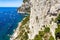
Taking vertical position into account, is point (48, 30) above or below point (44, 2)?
below

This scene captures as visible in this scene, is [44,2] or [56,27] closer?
[56,27]

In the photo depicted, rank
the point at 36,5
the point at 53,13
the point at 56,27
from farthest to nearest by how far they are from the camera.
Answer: the point at 36,5 → the point at 53,13 → the point at 56,27

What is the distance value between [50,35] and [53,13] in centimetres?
Result: 369

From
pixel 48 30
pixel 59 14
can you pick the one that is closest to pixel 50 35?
pixel 48 30

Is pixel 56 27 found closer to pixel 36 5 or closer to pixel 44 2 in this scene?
pixel 44 2

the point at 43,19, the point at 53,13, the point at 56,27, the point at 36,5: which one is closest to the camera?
the point at 56,27

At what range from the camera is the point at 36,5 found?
4494 cm

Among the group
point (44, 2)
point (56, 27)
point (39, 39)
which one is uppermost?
point (44, 2)

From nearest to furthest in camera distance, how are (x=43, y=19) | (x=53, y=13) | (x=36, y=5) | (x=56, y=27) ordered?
1. (x=56, y=27)
2. (x=53, y=13)
3. (x=43, y=19)
4. (x=36, y=5)

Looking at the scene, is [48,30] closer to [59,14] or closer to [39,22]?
[59,14]

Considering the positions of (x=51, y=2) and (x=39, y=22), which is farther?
(x=39, y=22)

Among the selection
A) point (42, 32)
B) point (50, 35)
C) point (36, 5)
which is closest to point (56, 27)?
point (50, 35)

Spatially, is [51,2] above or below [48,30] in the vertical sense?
above

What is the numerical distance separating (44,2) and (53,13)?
13.5ft
